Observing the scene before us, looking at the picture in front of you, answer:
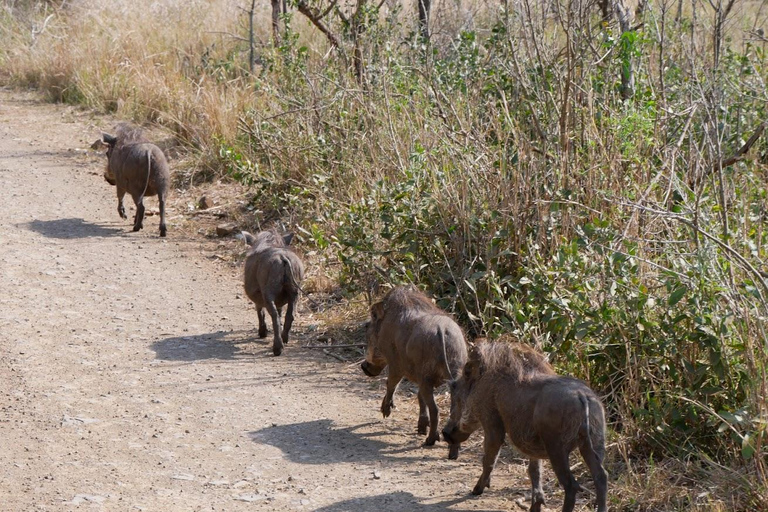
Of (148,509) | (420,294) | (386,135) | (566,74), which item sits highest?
(566,74)

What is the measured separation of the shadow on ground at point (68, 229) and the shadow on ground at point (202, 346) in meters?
2.56

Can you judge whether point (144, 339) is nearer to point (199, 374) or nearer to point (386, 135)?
point (199, 374)

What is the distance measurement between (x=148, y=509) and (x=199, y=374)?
1725mm

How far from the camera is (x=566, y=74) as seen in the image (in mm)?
6078

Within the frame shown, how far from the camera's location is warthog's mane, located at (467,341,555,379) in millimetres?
4438

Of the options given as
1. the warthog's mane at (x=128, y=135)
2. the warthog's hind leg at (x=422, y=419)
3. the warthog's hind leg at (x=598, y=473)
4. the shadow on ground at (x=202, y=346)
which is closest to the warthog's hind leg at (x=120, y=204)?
the warthog's mane at (x=128, y=135)

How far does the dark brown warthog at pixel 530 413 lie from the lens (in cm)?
402

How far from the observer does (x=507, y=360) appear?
4.48 meters

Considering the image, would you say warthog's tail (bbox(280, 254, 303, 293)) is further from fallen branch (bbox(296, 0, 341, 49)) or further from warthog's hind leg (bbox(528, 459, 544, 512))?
fallen branch (bbox(296, 0, 341, 49))

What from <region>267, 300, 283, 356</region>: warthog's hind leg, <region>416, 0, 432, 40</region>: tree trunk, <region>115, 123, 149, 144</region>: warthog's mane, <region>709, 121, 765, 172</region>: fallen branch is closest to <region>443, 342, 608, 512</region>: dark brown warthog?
<region>267, 300, 283, 356</region>: warthog's hind leg

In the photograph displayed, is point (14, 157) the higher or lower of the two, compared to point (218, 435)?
higher

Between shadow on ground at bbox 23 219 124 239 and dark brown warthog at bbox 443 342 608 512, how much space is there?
5.00 meters

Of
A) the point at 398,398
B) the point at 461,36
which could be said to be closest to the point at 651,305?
the point at 398,398

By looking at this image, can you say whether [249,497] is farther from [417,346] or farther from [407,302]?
[407,302]
